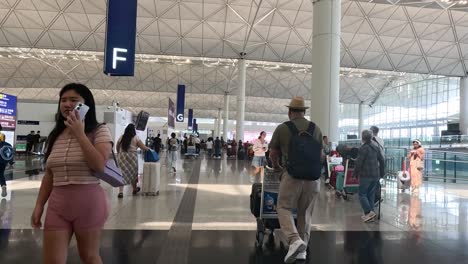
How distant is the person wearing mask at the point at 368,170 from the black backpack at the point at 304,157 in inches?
118

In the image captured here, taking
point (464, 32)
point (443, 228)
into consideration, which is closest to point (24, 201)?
point (443, 228)

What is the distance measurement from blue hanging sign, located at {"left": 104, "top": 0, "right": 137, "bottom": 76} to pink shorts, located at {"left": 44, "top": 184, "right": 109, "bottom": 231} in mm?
7417

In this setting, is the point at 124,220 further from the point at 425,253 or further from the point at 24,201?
the point at 425,253

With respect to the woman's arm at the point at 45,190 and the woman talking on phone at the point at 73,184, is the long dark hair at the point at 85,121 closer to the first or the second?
the woman talking on phone at the point at 73,184

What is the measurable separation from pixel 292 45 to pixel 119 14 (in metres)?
23.7

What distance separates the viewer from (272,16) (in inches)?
1137

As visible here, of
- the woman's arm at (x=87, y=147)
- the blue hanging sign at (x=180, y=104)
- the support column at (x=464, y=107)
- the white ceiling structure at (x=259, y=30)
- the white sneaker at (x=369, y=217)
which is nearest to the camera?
the woman's arm at (x=87, y=147)

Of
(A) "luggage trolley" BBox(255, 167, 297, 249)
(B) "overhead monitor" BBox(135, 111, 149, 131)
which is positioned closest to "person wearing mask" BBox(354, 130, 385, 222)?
(A) "luggage trolley" BBox(255, 167, 297, 249)

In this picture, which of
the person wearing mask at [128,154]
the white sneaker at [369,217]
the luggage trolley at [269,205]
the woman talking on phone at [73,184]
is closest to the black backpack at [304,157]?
the luggage trolley at [269,205]

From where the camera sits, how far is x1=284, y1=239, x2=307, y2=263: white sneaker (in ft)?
14.8

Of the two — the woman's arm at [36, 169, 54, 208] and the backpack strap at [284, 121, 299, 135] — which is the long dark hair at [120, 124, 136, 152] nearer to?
the backpack strap at [284, 121, 299, 135]

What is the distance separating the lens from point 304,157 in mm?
4656

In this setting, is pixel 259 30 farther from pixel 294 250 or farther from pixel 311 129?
pixel 294 250

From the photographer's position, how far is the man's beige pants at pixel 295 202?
15.5 feet
